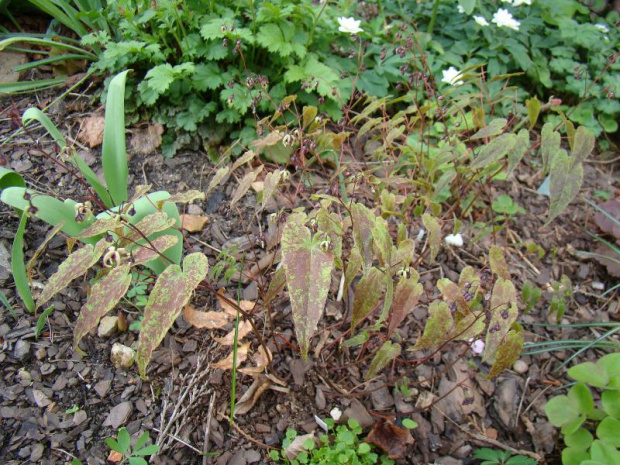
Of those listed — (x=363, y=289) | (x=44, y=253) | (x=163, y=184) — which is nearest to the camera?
(x=363, y=289)

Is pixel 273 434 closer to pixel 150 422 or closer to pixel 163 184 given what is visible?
pixel 150 422

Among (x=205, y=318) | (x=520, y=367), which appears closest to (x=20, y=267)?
(x=205, y=318)

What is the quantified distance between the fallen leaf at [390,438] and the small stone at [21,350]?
1039mm

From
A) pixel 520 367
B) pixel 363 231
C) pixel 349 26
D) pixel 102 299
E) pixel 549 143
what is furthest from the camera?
pixel 349 26

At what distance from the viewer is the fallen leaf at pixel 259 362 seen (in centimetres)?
139

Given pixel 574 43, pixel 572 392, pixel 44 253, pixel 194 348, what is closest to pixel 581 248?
pixel 572 392

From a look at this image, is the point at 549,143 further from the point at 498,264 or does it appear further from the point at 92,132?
the point at 92,132

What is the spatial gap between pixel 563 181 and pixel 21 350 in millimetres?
1603

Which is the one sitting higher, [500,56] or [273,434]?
[500,56]

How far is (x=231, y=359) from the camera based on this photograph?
1.40 m

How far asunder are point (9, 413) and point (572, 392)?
1602 mm

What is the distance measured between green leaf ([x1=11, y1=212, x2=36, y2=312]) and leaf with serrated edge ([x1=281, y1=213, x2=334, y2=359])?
84 centimetres

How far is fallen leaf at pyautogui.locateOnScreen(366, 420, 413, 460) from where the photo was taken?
1337 millimetres

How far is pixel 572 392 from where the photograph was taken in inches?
53.6
